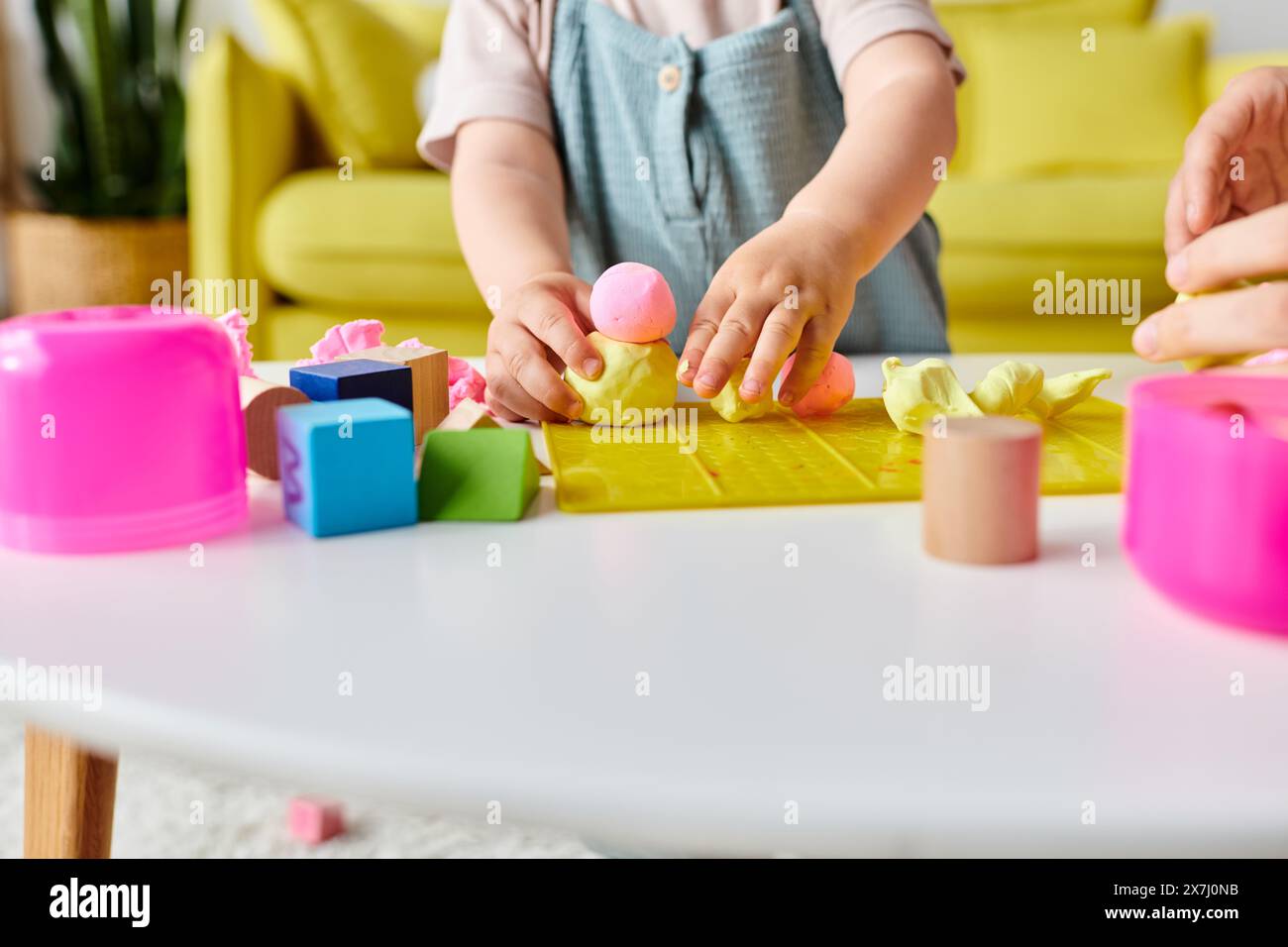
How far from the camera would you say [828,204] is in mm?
808

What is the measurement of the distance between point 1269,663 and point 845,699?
5.0 inches

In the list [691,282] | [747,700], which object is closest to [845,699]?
[747,700]

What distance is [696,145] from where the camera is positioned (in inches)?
42.9

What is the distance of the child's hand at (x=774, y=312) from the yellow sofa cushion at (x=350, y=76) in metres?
1.87

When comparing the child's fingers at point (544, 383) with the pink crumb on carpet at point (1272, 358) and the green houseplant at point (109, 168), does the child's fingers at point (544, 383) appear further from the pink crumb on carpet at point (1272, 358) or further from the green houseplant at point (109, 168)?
the green houseplant at point (109, 168)

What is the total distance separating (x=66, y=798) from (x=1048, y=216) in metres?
2.05

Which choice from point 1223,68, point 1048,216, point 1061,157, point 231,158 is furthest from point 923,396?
point 1223,68

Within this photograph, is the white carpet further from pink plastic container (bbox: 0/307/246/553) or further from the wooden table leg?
pink plastic container (bbox: 0/307/246/553)

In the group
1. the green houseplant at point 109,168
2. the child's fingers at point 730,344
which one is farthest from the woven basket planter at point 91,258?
the child's fingers at point 730,344

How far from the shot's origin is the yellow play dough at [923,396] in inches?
24.5

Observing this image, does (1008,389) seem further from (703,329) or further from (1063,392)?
(703,329)

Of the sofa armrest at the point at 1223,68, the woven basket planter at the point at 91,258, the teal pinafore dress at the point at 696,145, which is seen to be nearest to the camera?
A: the teal pinafore dress at the point at 696,145

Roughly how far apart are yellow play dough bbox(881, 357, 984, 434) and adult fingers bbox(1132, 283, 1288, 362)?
129 mm
